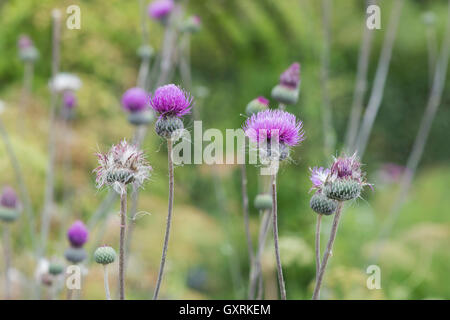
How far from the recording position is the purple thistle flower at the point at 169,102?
92cm

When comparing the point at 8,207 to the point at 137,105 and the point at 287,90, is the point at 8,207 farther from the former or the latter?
the point at 287,90

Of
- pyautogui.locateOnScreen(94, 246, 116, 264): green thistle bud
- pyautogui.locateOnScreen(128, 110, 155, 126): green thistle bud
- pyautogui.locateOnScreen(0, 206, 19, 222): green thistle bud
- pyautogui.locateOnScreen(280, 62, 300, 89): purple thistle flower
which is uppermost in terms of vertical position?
pyautogui.locateOnScreen(128, 110, 155, 126): green thistle bud

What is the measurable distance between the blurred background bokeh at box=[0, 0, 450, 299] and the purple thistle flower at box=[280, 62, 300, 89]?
24.7 inches

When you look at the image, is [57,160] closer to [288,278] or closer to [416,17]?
[288,278]

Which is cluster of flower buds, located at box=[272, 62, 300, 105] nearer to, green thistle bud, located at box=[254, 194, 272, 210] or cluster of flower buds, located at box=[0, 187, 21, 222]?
green thistle bud, located at box=[254, 194, 272, 210]

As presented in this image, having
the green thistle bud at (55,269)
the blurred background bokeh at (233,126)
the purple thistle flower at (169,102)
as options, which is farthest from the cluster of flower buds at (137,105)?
the purple thistle flower at (169,102)

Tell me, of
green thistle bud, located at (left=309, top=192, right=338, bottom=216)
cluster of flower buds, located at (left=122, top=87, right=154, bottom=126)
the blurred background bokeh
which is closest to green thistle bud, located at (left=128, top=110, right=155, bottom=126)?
cluster of flower buds, located at (left=122, top=87, right=154, bottom=126)

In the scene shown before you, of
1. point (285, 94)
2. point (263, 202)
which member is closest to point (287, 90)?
point (285, 94)

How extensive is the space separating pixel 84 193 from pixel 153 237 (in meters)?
0.45

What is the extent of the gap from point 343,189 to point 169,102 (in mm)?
336

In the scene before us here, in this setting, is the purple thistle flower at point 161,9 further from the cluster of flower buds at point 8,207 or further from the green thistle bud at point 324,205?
the green thistle bud at point 324,205

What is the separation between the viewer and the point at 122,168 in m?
0.91

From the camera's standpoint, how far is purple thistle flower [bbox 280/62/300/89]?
4.50ft

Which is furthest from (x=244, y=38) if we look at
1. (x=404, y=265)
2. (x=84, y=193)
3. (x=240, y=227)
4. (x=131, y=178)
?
(x=131, y=178)
